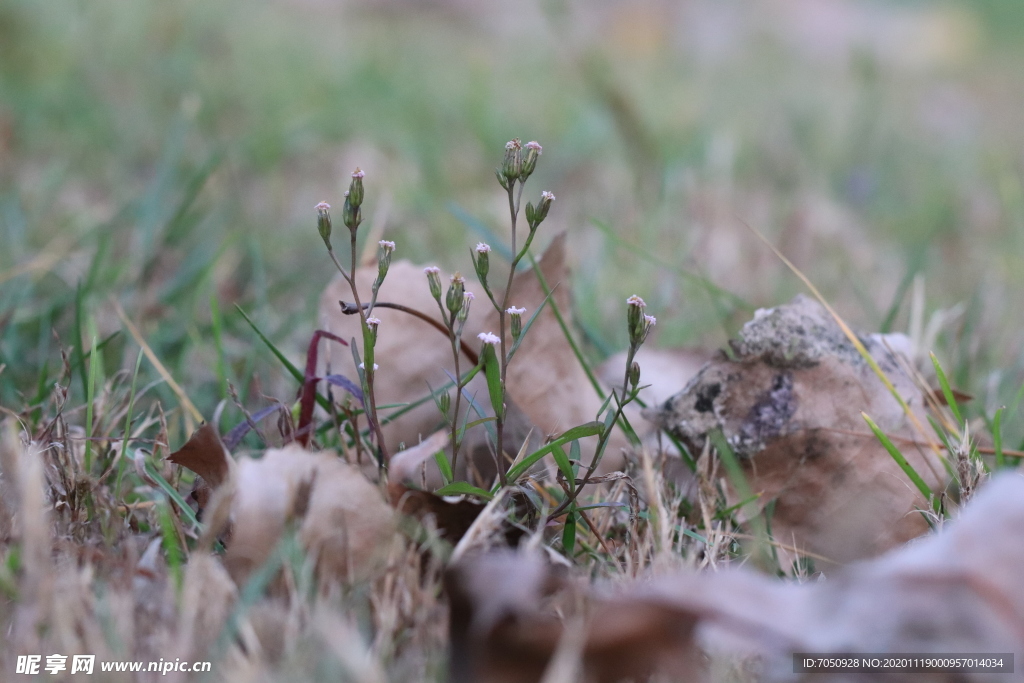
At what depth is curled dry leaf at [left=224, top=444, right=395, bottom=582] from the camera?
2.54 ft

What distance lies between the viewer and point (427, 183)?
2.79 m

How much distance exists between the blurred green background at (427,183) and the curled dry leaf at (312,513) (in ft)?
1.63

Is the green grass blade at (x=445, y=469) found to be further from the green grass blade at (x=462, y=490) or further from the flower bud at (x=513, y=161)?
the flower bud at (x=513, y=161)

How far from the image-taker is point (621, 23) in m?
7.39


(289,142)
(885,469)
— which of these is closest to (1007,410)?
(885,469)

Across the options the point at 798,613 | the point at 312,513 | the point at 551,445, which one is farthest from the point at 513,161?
the point at 798,613

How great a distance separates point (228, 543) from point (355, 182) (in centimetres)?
37

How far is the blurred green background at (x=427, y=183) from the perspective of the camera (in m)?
1.70

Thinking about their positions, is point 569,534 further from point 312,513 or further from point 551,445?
point 312,513

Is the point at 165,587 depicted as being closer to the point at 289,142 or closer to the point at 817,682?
the point at 817,682

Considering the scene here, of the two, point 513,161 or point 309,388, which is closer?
point 513,161

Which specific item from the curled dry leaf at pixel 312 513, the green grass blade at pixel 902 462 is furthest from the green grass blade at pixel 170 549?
the green grass blade at pixel 902 462

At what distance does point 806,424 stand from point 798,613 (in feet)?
1.50

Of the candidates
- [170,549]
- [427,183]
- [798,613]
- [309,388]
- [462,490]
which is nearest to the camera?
[798,613]
